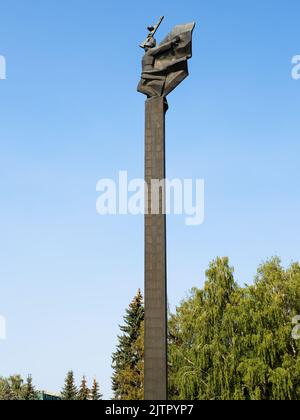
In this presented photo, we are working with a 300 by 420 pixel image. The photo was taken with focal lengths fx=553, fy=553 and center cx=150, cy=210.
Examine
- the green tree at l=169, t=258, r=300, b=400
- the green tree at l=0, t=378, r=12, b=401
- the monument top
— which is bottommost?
the green tree at l=0, t=378, r=12, b=401

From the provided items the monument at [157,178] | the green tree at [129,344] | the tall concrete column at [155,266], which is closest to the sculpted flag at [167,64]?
the monument at [157,178]

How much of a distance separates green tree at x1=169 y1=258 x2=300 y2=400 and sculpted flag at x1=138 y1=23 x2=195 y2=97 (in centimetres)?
1126

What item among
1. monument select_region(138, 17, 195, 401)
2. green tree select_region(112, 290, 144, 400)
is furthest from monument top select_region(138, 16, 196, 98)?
green tree select_region(112, 290, 144, 400)

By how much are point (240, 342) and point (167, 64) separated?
39.1 feet

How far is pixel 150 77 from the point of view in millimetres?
11898

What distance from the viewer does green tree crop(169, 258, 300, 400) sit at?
63.8 feet

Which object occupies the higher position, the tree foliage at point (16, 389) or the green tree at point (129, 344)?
the green tree at point (129, 344)

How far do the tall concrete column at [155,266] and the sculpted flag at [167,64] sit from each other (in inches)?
12.6

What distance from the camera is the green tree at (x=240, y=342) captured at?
19.4m

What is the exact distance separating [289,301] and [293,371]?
3236 millimetres

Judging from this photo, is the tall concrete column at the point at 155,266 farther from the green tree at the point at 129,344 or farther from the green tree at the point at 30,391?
the green tree at the point at 30,391

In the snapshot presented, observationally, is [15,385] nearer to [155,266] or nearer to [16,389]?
[16,389]

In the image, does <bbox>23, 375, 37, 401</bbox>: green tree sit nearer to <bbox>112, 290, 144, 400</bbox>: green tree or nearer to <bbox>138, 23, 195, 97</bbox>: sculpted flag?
<bbox>112, 290, 144, 400</bbox>: green tree
